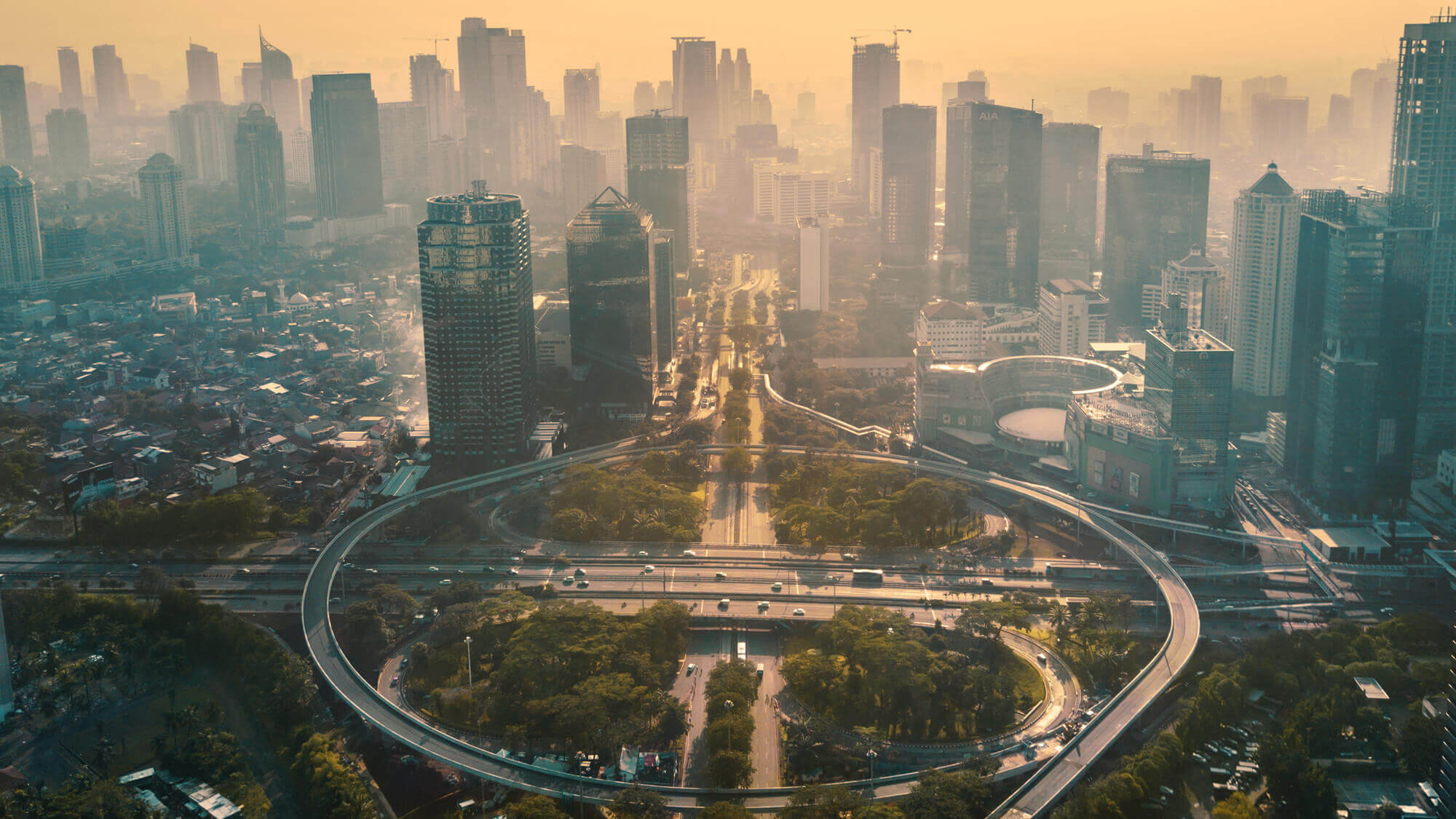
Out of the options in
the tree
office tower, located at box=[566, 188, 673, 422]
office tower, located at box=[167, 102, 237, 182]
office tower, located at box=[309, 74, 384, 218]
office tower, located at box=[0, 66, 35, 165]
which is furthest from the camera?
office tower, located at box=[167, 102, 237, 182]

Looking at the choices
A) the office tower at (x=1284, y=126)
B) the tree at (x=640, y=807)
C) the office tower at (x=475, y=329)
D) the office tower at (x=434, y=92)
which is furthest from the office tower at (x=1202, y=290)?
the office tower at (x=434, y=92)

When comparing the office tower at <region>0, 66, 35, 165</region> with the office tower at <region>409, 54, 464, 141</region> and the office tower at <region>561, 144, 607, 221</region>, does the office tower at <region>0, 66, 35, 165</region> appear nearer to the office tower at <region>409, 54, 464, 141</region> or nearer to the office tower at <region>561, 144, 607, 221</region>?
the office tower at <region>409, 54, 464, 141</region>

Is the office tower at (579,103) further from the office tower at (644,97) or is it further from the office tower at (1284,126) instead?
the office tower at (1284,126)

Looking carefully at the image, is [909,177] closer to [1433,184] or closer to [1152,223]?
[1152,223]

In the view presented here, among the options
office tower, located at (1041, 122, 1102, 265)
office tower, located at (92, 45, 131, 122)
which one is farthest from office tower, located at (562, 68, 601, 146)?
office tower, located at (1041, 122, 1102, 265)

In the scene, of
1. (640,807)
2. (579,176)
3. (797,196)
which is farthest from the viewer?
(797,196)

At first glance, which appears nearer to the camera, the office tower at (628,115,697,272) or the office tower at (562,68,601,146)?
the office tower at (628,115,697,272)

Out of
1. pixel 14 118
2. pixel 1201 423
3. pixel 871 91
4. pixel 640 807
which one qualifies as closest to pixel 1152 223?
pixel 1201 423
